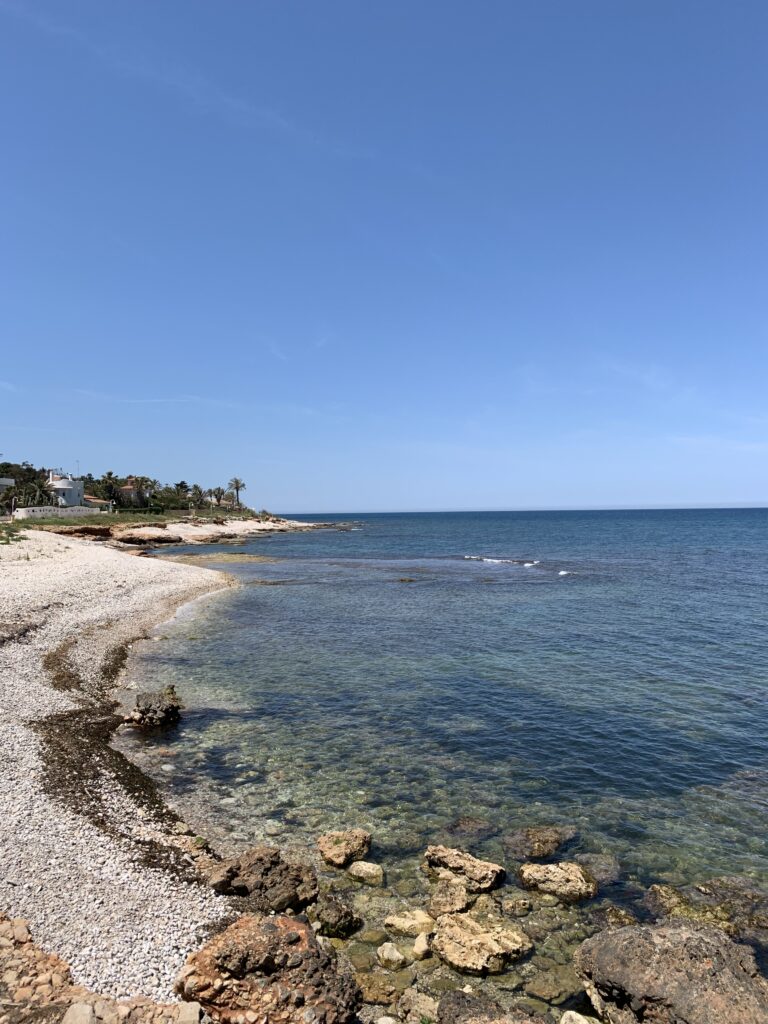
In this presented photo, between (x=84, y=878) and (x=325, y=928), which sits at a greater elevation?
(x=84, y=878)

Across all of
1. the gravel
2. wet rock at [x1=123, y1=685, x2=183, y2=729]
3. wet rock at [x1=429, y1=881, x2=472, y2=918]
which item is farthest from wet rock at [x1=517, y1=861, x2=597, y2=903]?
wet rock at [x1=123, y1=685, x2=183, y2=729]

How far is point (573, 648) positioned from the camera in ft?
97.0

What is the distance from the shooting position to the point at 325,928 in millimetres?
Result: 9555

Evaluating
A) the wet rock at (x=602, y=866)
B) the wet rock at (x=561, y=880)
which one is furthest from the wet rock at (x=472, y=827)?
the wet rock at (x=602, y=866)

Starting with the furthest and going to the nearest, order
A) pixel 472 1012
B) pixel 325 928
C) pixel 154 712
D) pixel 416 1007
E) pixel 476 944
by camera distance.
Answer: pixel 154 712 → pixel 325 928 → pixel 476 944 → pixel 416 1007 → pixel 472 1012

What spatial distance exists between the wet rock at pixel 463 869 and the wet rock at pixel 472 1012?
8.86ft

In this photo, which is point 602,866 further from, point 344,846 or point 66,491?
point 66,491

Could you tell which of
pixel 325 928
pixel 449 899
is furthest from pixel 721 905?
pixel 325 928

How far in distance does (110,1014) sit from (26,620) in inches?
967

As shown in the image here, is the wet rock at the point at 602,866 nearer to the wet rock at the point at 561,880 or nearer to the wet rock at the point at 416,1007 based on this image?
the wet rock at the point at 561,880

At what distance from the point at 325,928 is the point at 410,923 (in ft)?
4.81

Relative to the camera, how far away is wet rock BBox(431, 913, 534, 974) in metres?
8.77

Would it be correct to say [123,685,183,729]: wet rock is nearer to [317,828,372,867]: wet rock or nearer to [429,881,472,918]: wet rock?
[317,828,372,867]: wet rock

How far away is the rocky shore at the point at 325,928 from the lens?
293 inches
